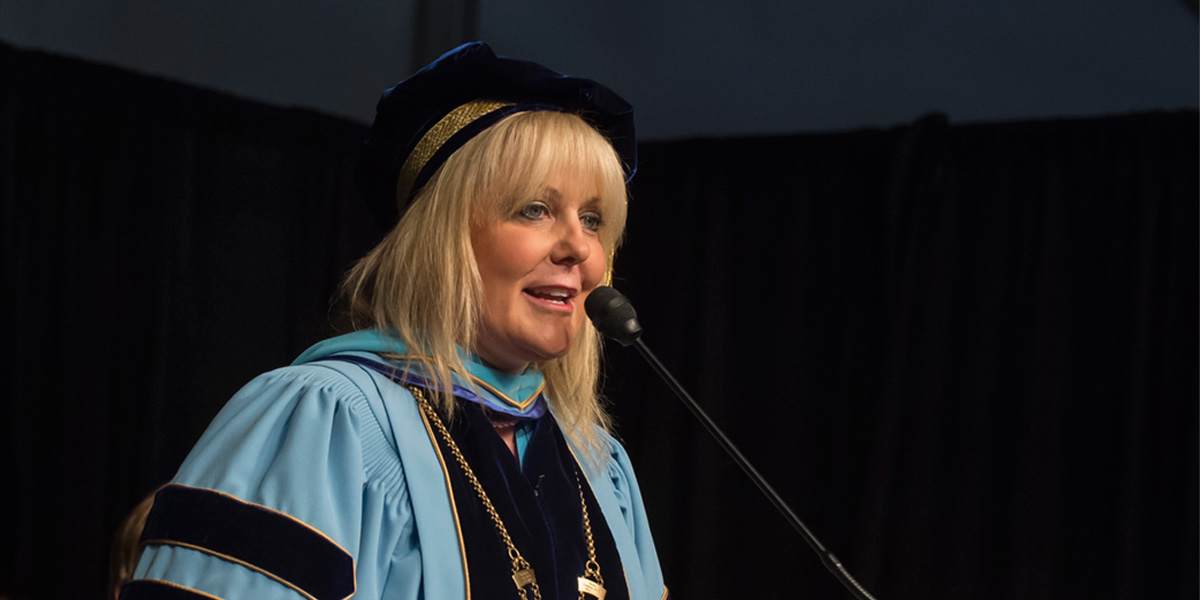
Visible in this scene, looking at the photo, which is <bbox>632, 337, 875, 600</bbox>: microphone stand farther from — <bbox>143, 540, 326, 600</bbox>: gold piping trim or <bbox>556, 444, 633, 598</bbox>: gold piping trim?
<bbox>143, 540, 326, 600</bbox>: gold piping trim

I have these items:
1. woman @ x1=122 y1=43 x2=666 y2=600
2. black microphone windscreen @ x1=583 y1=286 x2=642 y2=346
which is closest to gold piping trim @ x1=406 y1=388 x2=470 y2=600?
woman @ x1=122 y1=43 x2=666 y2=600

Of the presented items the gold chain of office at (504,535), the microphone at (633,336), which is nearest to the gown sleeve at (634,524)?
the gold chain of office at (504,535)

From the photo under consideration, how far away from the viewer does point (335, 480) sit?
34.8 inches

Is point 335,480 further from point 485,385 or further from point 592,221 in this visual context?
point 592,221

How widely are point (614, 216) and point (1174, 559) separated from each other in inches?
75.4

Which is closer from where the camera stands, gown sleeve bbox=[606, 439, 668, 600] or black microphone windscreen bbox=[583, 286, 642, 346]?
black microphone windscreen bbox=[583, 286, 642, 346]

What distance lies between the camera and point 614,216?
117cm

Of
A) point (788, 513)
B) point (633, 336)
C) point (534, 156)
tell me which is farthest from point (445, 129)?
point (788, 513)

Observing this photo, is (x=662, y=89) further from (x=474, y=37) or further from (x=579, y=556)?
(x=579, y=556)

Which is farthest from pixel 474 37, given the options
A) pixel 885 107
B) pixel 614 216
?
pixel 614 216

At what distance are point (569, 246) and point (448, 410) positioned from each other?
23 centimetres

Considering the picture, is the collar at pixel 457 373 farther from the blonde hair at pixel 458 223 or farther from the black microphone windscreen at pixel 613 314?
the black microphone windscreen at pixel 613 314

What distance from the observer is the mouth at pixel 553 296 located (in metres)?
1.07

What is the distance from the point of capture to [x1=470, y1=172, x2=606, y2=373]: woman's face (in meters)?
1.05
